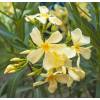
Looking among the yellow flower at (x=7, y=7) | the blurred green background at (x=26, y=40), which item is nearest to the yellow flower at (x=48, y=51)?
the blurred green background at (x=26, y=40)

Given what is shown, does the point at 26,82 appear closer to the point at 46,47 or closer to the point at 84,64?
the point at 84,64

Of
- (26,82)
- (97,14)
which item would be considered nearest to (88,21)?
(97,14)

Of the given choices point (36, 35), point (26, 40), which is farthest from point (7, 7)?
point (36, 35)

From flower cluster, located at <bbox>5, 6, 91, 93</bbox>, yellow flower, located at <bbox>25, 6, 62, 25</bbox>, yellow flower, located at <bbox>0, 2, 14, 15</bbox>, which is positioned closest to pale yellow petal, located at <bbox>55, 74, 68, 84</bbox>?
flower cluster, located at <bbox>5, 6, 91, 93</bbox>

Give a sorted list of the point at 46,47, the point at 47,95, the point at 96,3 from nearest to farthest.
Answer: the point at 46,47
the point at 96,3
the point at 47,95

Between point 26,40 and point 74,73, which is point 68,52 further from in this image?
point 26,40

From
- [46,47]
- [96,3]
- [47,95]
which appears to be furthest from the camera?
[47,95]

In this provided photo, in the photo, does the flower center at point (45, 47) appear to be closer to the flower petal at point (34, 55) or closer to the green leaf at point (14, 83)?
the flower petal at point (34, 55)
